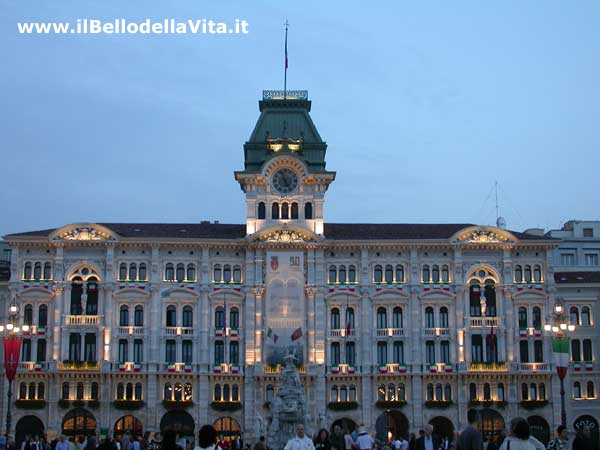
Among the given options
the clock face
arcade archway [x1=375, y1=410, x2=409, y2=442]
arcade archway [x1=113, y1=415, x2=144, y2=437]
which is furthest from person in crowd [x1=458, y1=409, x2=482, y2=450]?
the clock face

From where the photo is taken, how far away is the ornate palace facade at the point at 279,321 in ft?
230

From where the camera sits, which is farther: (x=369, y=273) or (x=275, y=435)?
(x=369, y=273)

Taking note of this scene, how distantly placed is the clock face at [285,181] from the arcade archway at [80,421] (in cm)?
2018

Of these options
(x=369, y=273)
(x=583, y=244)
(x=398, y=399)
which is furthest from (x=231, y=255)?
(x=583, y=244)

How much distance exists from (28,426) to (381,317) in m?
25.0

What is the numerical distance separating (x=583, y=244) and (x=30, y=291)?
47034 millimetres

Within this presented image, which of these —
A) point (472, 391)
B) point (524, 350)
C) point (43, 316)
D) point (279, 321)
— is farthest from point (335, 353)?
point (43, 316)

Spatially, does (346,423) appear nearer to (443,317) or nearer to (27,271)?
(443,317)

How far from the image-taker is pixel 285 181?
7381 centimetres

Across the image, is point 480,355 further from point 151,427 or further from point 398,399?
point 151,427

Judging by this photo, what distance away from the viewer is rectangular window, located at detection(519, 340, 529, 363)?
72.0m

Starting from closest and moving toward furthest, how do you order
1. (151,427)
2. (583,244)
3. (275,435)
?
1. (275,435)
2. (151,427)
3. (583,244)

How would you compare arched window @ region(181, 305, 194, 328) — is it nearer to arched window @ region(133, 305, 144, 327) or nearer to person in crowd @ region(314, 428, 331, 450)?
arched window @ region(133, 305, 144, 327)

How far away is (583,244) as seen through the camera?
90000 millimetres
